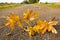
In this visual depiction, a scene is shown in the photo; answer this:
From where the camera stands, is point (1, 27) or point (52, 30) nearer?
point (52, 30)

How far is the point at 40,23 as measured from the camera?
3.78 m

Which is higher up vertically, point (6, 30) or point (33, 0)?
point (6, 30)

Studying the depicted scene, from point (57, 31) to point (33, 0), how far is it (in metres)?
9.89

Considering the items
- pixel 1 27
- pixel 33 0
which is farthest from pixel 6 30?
pixel 33 0

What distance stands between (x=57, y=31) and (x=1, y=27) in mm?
1285

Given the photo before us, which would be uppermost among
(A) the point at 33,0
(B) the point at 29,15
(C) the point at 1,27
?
(B) the point at 29,15

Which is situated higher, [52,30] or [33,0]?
[52,30]

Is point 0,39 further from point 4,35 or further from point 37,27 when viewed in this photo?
point 37,27

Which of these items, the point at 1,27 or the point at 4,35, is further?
the point at 1,27

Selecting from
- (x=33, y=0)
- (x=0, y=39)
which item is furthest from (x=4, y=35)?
(x=33, y=0)

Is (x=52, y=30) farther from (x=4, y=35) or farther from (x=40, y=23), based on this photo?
(x=4, y=35)

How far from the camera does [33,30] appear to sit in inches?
152

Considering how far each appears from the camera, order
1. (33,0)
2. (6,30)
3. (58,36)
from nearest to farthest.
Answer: (58,36), (6,30), (33,0)

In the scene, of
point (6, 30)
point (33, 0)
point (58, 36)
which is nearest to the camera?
point (58, 36)
